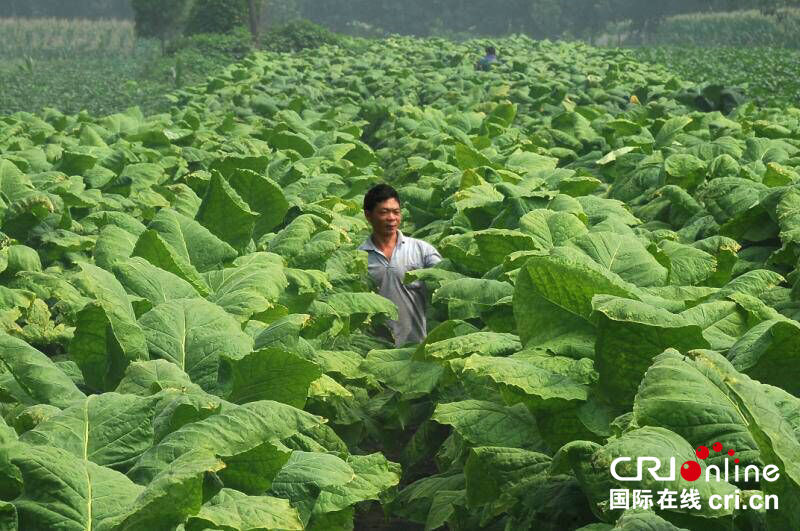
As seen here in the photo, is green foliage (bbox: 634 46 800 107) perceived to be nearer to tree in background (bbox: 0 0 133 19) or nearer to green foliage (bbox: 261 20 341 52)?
green foliage (bbox: 261 20 341 52)

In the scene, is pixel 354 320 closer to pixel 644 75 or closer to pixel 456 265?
pixel 456 265

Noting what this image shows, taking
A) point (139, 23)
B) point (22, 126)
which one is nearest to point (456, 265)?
point (22, 126)

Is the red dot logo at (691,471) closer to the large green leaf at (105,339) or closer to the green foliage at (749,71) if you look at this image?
the large green leaf at (105,339)

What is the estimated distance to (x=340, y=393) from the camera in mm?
4395

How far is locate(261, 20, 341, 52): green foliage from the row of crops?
96.9ft

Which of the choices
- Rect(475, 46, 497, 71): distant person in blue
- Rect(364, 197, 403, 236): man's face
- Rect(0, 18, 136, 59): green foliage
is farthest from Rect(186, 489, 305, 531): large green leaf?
Rect(0, 18, 136, 59): green foliage

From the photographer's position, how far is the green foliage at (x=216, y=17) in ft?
134

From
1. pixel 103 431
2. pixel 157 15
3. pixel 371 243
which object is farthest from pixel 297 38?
pixel 103 431

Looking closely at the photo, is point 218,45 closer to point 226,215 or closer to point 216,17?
point 216,17

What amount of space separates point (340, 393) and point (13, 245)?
2.14 meters

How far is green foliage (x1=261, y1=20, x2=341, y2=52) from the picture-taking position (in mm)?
37938

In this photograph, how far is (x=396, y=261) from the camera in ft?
21.2

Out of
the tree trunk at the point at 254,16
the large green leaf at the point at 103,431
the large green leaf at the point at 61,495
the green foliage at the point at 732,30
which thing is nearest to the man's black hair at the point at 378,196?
the large green leaf at the point at 103,431

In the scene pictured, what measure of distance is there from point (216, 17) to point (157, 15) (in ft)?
16.7
